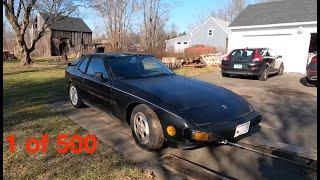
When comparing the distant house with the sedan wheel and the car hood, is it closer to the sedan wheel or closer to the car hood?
the car hood

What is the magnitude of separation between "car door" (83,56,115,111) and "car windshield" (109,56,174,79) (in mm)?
209

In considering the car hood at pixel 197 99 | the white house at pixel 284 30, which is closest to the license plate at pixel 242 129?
the car hood at pixel 197 99

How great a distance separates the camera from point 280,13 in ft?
60.6

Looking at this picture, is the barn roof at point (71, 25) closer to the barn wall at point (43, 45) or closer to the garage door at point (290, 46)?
the barn wall at point (43, 45)

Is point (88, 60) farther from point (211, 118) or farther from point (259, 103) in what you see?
point (259, 103)

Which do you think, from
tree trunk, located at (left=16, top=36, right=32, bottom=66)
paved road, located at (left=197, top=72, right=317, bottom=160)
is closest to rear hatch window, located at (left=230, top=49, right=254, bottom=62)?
paved road, located at (left=197, top=72, right=317, bottom=160)

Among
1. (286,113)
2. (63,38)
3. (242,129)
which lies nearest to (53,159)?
(242,129)

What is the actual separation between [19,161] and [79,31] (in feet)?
153

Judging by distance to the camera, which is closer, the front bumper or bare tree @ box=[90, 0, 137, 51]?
the front bumper

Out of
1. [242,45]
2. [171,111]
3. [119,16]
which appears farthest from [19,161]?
[119,16]

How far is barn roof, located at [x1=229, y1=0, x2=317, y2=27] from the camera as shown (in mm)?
16812

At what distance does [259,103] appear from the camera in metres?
8.27

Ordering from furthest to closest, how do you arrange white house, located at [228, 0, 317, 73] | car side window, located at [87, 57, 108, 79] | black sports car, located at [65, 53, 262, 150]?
white house, located at [228, 0, 317, 73] → car side window, located at [87, 57, 108, 79] → black sports car, located at [65, 53, 262, 150]

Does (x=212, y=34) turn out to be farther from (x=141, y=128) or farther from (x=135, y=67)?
(x=141, y=128)
